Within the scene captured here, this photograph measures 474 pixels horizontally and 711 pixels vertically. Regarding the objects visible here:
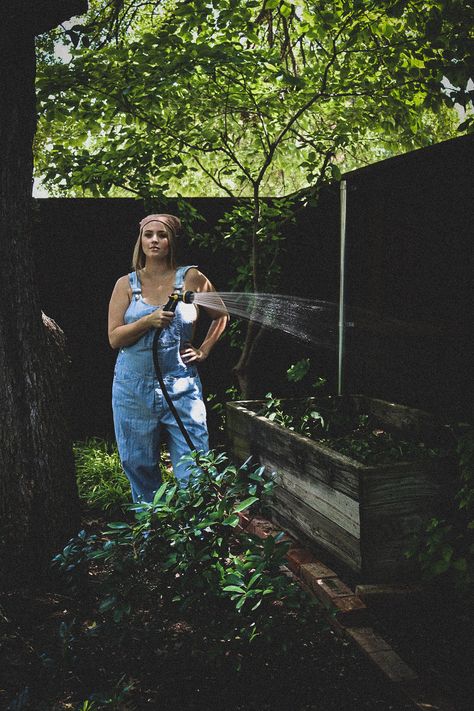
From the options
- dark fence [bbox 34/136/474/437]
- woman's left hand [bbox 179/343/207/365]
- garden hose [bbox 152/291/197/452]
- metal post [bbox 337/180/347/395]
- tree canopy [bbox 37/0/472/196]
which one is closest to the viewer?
garden hose [bbox 152/291/197/452]

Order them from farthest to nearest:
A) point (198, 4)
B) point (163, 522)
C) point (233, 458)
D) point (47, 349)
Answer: point (233, 458) → point (198, 4) → point (47, 349) → point (163, 522)

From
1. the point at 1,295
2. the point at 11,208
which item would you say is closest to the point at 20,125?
the point at 11,208

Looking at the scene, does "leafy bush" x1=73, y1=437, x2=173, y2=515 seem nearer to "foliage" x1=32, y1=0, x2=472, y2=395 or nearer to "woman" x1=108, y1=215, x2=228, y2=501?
"woman" x1=108, y1=215, x2=228, y2=501

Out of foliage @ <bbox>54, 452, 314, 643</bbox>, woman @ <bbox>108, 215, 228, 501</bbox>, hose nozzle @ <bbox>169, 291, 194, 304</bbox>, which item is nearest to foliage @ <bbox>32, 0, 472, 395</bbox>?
woman @ <bbox>108, 215, 228, 501</bbox>

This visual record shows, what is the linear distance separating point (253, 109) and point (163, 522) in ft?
11.4

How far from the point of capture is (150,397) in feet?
10.9

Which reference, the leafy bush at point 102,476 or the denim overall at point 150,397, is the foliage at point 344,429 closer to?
the denim overall at point 150,397

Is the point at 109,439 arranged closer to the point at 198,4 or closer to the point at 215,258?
the point at 215,258

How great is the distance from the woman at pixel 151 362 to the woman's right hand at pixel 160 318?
0.04 meters

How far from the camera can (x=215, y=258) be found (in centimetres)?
612

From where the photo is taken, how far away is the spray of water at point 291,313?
213 inches

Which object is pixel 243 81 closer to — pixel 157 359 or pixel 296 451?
pixel 157 359

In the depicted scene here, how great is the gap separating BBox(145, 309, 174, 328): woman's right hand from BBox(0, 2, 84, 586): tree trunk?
22.1 inches

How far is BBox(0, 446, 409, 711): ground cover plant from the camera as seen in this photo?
2.11 metres
